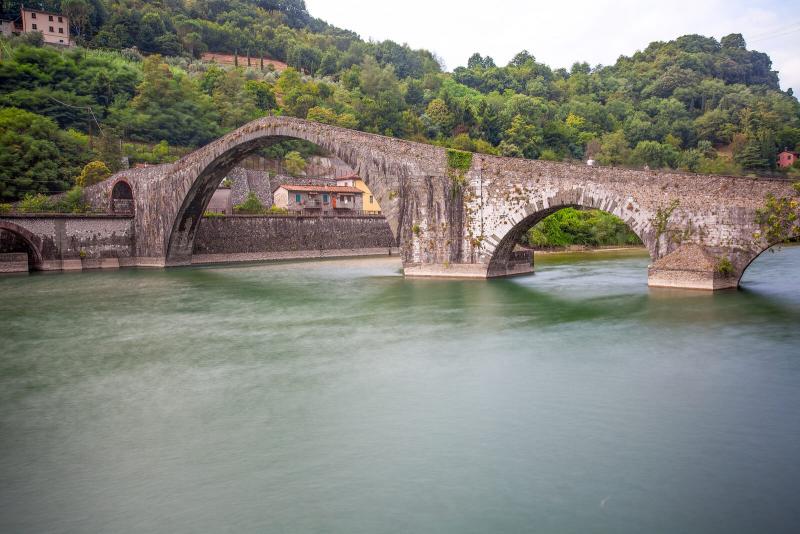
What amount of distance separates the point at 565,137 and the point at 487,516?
202 ft

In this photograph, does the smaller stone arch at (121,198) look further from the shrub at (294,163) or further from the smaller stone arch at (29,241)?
the shrub at (294,163)

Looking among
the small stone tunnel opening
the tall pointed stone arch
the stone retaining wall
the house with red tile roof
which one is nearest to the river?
the tall pointed stone arch

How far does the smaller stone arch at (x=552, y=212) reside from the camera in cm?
1733

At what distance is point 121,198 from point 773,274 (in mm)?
29254

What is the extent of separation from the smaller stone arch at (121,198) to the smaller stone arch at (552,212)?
66.0ft

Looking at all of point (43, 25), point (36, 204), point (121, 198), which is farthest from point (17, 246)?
point (43, 25)

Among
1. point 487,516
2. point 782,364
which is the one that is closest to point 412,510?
point 487,516

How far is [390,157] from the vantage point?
22.0 metres

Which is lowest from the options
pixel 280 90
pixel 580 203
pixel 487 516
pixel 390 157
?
pixel 487 516

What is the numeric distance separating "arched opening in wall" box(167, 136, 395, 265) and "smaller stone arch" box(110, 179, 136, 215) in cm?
418

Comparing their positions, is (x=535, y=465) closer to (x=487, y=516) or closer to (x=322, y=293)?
(x=487, y=516)

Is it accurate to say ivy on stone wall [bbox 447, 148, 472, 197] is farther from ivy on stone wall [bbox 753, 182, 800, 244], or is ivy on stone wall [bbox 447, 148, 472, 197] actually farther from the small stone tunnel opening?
the small stone tunnel opening

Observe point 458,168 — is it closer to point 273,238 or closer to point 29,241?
point 273,238

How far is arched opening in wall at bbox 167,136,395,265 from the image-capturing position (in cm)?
3002
